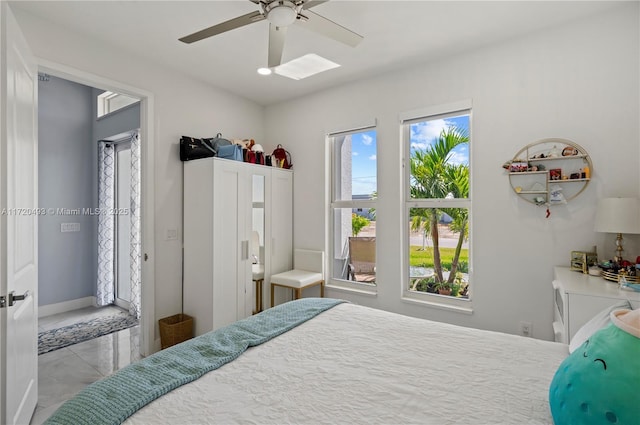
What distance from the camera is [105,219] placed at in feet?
13.9

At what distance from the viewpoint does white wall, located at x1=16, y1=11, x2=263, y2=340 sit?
8.07 ft

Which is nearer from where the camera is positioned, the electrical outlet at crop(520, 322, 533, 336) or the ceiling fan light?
the ceiling fan light

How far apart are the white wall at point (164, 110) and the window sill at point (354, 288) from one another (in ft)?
5.21

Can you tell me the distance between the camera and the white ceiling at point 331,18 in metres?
2.18

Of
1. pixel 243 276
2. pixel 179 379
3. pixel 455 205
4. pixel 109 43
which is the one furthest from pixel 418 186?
pixel 109 43

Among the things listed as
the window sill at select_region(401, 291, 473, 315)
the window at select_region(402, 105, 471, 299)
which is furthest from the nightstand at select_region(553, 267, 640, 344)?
the window at select_region(402, 105, 471, 299)

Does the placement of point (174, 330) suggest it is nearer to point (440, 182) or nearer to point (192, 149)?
point (192, 149)

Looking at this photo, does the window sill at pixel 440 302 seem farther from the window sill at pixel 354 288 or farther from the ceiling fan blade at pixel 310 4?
the ceiling fan blade at pixel 310 4

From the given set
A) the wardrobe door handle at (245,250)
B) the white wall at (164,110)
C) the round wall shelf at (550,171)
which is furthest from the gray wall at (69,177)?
the round wall shelf at (550,171)

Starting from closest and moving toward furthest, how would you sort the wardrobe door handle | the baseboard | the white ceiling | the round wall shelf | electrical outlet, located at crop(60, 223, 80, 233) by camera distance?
the white ceiling → the round wall shelf → the wardrobe door handle → the baseboard → electrical outlet, located at crop(60, 223, 80, 233)

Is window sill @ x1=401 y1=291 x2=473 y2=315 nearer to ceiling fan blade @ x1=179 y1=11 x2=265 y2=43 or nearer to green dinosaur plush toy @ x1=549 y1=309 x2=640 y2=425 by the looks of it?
green dinosaur plush toy @ x1=549 y1=309 x2=640 y2=425

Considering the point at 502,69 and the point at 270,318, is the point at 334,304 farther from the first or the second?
the point at 502,69

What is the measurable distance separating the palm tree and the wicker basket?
2347 mm

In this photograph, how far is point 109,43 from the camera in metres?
2.66
